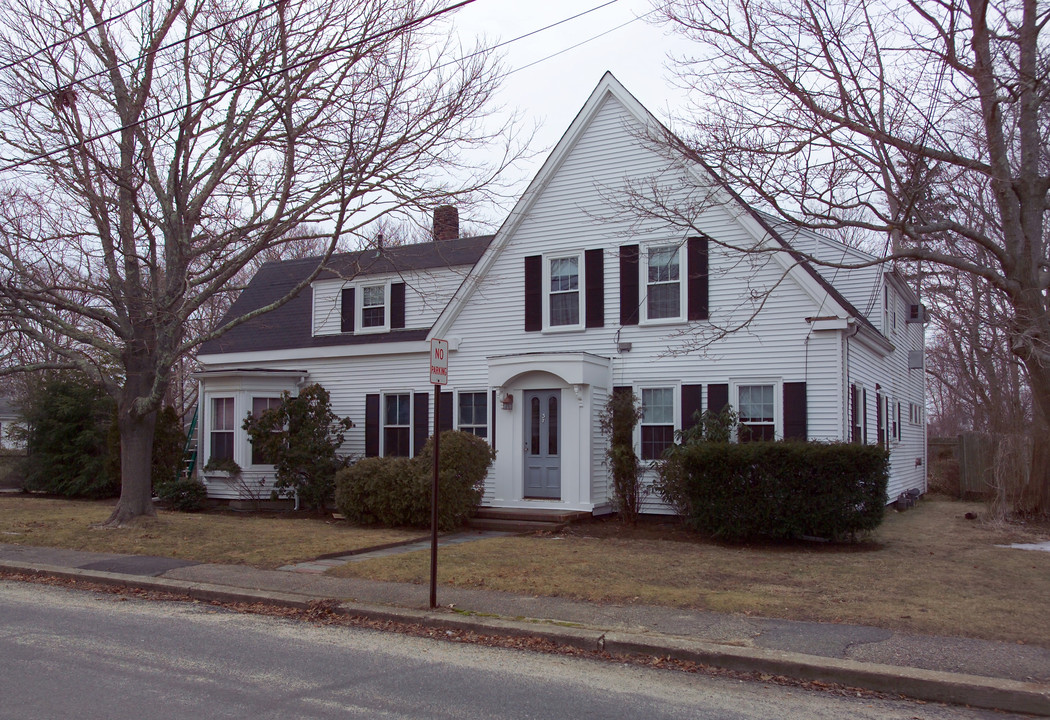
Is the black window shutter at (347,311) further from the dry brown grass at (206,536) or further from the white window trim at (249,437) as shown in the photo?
the dry brown grass at (206,536)

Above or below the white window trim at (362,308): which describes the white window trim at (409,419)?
below

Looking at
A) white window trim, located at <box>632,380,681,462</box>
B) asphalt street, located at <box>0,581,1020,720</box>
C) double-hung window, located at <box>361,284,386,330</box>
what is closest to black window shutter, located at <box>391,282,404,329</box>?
double-hung window, located at <box>361,284,386,330</box>

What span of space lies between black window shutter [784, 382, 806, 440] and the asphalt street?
9.14 m

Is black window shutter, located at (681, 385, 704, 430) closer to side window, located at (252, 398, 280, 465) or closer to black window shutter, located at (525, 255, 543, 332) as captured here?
black window shutter, located at (525, 255, 543, 332)

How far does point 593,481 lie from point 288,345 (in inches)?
379

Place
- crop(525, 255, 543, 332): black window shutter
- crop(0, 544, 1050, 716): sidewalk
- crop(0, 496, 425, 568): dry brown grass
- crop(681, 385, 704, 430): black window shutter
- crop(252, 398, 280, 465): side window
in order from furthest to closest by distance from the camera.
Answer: crop(252, 398, 280, 465): side window, crop(525, 255, 543, 332): black window shutter, crop(681, 385, 704, 430): black window shutter, crop(0, 496, 425, 568): dry brown grass, crop(0, 544, 1050, 716): sidewalk

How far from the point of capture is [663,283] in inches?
661

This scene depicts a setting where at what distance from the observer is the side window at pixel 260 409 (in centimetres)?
2053

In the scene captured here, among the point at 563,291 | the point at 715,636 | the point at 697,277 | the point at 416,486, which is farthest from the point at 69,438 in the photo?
the point at 715,636

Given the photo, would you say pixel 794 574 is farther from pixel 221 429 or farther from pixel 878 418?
pixel 221 429

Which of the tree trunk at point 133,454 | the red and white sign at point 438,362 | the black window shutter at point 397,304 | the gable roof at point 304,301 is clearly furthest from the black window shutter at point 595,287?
the tree trunk at point 133,454

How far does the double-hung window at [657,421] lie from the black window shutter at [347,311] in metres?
8.44

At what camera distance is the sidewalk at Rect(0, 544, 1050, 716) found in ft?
20.9

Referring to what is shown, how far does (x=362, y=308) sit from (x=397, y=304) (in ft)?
3.43
